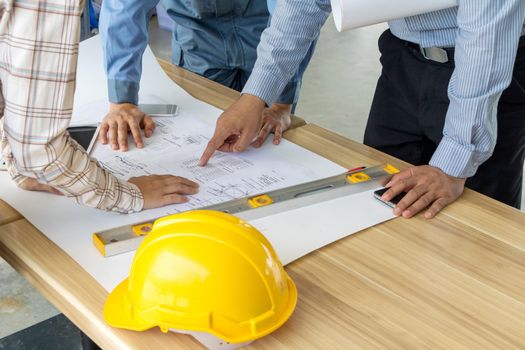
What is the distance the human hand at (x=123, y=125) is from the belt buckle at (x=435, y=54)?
652mm

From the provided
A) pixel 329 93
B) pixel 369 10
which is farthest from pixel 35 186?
pixel 329 93

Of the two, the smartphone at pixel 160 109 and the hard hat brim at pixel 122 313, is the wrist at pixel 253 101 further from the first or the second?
the hard hat brim at pixel 122 313

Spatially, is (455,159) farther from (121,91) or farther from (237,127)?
(121,91)

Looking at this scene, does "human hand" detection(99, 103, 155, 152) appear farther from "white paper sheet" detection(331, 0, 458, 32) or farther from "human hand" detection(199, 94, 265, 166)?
"white paper sheet" detection(331, 0, 458, 32)

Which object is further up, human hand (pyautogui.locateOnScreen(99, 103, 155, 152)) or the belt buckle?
the belt buckle

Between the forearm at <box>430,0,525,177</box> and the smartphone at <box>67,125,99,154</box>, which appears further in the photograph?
the smartphone at <box>67,125,99,154</box>

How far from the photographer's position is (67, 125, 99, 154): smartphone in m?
1.45

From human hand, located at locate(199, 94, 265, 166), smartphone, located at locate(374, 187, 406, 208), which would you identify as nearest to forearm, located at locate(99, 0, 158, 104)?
human hand, located at locate(199, 94, 265, 166)

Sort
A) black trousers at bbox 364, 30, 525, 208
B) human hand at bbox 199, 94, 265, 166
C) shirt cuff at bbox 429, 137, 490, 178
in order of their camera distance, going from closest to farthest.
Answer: shirt cuff at bbox 429, 137, 490, 178 < human hand at bbox 199, 94, 265, 166 < black trousers at bbox 364, 30, 525, 208

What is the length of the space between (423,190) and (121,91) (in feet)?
2.50

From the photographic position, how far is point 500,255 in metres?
1.12

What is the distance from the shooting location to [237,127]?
146 centimetres

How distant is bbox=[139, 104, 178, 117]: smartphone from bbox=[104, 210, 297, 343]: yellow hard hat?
75cm

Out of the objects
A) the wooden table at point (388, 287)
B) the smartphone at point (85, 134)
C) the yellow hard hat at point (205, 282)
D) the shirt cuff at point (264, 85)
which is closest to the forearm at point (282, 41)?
the shirt cuff at point (264, 85)
